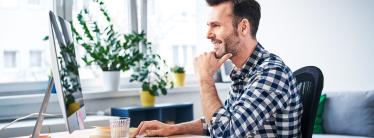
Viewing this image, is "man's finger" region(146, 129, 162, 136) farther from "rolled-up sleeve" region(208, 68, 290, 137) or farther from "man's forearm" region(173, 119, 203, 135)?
"rolled-up sleeve" region(208, 68, 290, 137)

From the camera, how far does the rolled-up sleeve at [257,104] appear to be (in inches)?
62.7

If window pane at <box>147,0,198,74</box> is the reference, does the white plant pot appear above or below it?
below

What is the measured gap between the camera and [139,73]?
446 centimetres

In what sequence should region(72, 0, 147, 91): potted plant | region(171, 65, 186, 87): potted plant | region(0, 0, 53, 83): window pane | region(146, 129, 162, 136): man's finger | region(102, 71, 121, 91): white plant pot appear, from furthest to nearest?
1. region(171, 65, 186, 87): potted plant
2. region(102, 71, 121, 91): white plant pot
3. region(72, 0, 147, 91): potted plant
4. region(0, 0, 53, 83): window pane
5. region(146, 129, 162, 136): man's finger

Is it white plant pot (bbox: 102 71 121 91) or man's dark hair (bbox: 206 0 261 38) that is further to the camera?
white plant pot (bbox: 102 71 121 91)

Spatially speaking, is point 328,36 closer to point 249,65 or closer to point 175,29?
point 175,29

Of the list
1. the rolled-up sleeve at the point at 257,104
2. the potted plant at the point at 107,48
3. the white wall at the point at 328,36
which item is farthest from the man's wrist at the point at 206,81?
the white wall at the point at 328,36

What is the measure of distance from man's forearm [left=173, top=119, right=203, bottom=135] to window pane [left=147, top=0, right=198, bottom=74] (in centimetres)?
291

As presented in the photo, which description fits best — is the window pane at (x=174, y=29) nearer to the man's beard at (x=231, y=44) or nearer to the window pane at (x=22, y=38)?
the window pane at (x=22, y=38)

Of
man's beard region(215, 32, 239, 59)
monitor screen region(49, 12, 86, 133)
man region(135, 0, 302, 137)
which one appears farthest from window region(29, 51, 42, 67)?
man's beard region(215, 32, 239, 59)

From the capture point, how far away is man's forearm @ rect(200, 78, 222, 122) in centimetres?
175

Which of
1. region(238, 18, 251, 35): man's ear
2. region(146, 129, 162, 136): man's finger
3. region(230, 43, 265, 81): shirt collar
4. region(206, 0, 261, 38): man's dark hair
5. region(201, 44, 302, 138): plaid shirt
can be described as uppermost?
region(206, 0, 261, 38): man's dark hair

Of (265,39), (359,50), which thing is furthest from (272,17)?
(359,50)

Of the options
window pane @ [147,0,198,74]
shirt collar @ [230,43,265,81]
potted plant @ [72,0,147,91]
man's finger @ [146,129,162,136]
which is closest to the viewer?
shirt collar @ [230,43,265,81]
